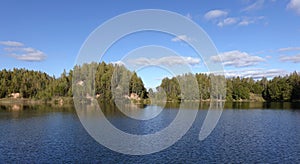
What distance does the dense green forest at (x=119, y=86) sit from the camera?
134875 millimetres

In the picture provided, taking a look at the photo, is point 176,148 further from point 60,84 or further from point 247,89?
point 247,89

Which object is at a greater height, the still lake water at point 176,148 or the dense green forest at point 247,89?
the dense green forest at point 247,89

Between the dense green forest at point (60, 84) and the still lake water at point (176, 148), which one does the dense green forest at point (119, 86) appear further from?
the still lake water at point (176, 148)

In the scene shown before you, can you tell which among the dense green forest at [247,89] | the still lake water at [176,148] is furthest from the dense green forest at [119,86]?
the still lake water at [176,148]

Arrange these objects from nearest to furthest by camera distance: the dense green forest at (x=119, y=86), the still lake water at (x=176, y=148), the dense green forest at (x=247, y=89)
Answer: the still lake water at (x=176, y=148) → the dense green forest at (x=119, y=86) → the dense green forest at (x=247, y=89)

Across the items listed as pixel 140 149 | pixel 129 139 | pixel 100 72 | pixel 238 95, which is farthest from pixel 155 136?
pixel 238 95

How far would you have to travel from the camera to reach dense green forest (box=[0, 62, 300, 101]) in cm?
13488

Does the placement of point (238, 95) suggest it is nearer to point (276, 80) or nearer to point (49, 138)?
point (276, 80)

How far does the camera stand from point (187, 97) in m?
151

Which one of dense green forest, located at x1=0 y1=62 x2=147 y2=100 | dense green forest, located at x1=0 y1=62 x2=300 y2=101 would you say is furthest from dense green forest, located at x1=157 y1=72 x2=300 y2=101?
dense green forest, located at x1=0 y1=62 x2=147 y2=100

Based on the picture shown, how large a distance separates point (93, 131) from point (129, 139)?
797 cm

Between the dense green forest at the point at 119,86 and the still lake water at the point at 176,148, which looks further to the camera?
the dense green forest at the point at 119,86

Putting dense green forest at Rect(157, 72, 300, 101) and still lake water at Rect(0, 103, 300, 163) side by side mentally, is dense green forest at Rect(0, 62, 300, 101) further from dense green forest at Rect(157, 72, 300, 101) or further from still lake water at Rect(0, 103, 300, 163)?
still lake water at Rect(0, 103, 300, 163)

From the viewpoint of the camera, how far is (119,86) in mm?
131000
